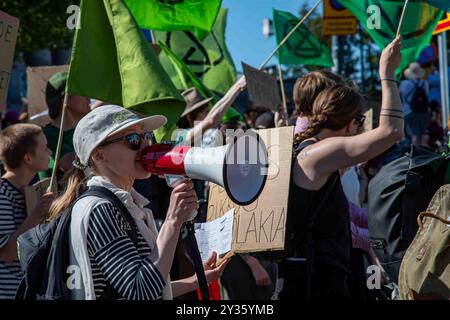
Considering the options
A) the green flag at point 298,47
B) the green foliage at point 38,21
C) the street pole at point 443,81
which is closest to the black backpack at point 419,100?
the street pole at point 443,81

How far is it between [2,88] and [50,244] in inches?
60.5

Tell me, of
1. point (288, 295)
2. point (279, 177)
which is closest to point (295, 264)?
point (288, 295)

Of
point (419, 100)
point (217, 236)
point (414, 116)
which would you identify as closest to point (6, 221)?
point (217, 236)

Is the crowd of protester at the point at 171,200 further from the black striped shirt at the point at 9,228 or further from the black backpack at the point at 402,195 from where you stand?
the black backpack at the point at 402,195

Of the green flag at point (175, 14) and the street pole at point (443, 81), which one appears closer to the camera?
the green flag at point (175, 14)

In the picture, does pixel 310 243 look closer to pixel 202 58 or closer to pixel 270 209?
pixel 270 209

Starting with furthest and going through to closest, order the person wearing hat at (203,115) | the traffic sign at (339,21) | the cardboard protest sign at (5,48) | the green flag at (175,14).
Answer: the traffic sign at (339,21), the green flag at (175,14), the person wearing hat at (203,115), the cardboard protest sign at (5,48)

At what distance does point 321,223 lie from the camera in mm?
3473

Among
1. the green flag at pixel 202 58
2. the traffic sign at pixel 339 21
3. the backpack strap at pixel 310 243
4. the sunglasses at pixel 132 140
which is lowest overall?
the backpack strap at pixel 310 243

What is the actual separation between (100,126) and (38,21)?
15246 mm

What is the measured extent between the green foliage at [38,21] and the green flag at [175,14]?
11102mm

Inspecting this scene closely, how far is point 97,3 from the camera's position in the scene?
4625mm

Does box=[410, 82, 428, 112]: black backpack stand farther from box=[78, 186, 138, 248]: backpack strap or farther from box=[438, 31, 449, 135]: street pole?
box=[78, 186, 138, 248]: backpack strap

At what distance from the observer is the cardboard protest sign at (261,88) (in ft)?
18.8
